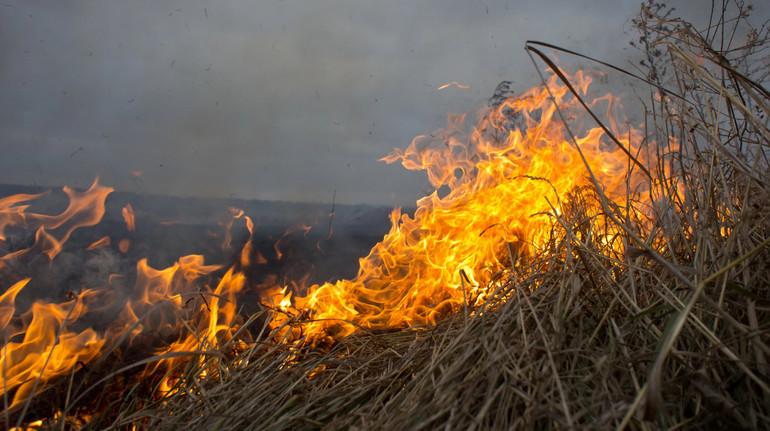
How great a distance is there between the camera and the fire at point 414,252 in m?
2.52

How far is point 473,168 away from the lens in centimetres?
371

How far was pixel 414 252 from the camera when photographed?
344 cm

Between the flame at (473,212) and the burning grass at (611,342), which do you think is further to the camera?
the flame at (473,212)

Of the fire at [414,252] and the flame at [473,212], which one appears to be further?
the flame at [473,212]

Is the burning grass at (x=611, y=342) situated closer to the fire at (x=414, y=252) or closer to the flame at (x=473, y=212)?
the fire at (x=414, y=252)

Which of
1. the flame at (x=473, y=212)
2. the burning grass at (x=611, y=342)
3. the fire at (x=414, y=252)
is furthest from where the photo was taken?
the flame at (x=473, y=212)

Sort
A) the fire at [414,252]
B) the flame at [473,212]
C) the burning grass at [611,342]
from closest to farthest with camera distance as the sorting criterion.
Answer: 1. the burning grass at [611,342]
2. the fire at [414,252]
3. the flame at [473,212]

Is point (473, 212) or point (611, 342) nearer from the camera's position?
point (611, 342)

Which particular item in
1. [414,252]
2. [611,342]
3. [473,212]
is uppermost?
[473,212]

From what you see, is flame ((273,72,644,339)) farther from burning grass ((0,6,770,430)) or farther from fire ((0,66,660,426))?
burning grass ((0,6,770,430))

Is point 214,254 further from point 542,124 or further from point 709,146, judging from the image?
point 709,146

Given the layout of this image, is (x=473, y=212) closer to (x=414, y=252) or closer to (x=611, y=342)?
(x=414, y=252)

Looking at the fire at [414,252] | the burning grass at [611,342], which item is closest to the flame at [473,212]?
the fire at [414,252]

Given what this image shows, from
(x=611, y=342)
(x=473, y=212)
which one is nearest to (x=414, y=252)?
(x=473, y=212)
